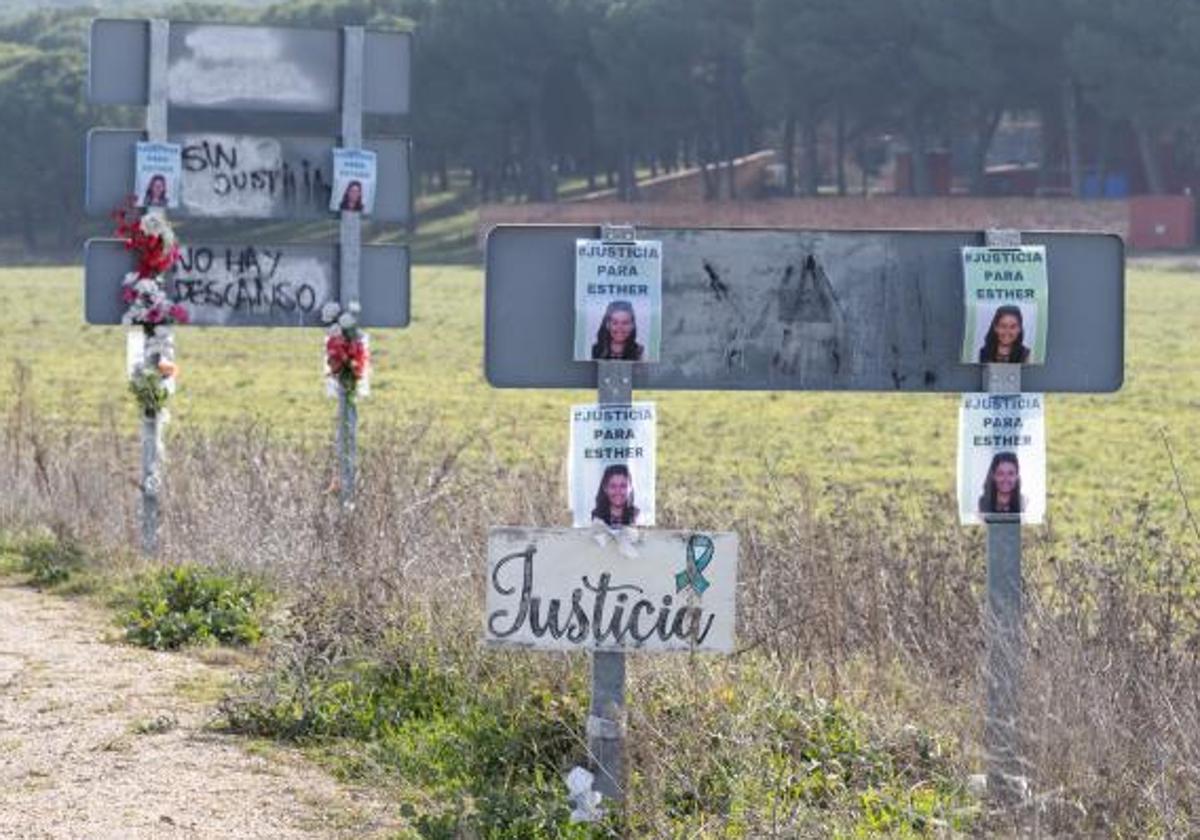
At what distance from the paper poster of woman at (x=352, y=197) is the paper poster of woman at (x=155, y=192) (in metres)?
0.90

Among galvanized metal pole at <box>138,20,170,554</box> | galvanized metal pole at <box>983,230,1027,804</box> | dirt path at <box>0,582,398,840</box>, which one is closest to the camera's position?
galvanized metal pole at <box>983,230,1027,804</box>

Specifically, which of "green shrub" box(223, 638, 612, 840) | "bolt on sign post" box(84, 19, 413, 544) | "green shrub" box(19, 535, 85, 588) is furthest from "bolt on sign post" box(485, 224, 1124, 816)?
"bolt on sign post" box(84, 19, 413, 544)

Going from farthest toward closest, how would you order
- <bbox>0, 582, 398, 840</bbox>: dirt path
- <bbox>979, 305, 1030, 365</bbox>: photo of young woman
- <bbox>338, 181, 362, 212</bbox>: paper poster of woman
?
<bbox>338, 181, 362, 212</bbox>: paper poster of woman, <bbox>0, 582, 398, 840</bbox>: dirt path, <bbox>979, 305, 1030, 365</bbox>: photo of young woman

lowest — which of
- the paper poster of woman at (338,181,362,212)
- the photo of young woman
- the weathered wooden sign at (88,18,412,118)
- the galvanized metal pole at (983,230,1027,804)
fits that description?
the galvanized metal pole at (983,230,1027,804)

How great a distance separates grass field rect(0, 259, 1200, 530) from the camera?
20031 millimetres

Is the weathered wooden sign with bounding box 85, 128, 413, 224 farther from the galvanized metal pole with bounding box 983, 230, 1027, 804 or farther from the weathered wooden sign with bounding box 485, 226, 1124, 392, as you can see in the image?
the galvanized metal pole with bounding box 983, 230, 1027, 804

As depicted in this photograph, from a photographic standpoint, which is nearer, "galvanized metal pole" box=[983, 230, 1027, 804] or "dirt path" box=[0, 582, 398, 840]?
"galvanized metal pole" box=[983, 230, 1027, 804]

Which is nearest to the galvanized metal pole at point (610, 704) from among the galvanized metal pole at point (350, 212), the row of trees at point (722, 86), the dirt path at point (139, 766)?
the dirt path at point (139, 766)

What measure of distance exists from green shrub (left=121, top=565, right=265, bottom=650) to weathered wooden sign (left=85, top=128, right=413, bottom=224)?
348 centimetres

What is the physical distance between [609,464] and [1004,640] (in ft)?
3.49

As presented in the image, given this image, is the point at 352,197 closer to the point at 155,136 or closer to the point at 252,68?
the point at 252,68

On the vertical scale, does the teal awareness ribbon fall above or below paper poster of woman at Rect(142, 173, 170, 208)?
below

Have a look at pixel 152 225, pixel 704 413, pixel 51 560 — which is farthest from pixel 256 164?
pixel 704 413

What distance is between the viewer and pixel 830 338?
6590 millimetres
